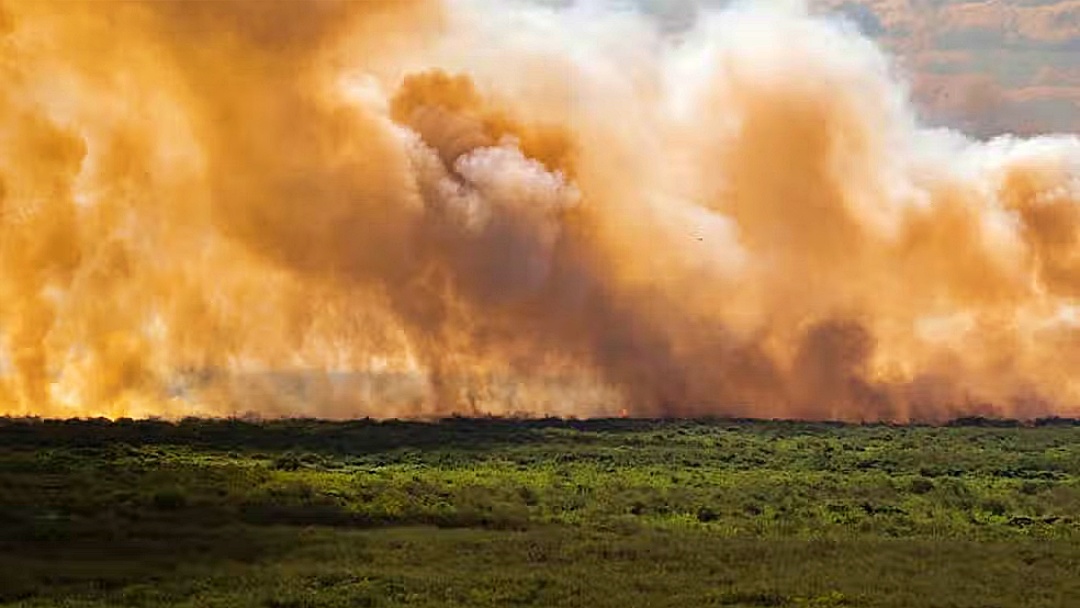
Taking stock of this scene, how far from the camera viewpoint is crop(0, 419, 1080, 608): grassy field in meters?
43.2

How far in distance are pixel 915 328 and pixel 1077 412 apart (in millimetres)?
17758

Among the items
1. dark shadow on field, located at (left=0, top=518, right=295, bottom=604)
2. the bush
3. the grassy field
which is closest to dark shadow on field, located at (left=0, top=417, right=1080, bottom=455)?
the grassy field

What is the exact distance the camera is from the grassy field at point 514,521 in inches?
1702

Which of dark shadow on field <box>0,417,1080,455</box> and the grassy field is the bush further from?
dark shadow on field <box>0,417,1080,455</box>

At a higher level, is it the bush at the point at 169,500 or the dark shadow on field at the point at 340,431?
the dark shadow on field at the point at 340,431

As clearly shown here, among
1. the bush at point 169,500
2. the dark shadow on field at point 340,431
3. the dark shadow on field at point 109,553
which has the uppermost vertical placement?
the dark shadow on field at point 340,431

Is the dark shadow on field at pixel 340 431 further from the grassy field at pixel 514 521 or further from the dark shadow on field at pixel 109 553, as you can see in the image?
the dark shadow on field at pixel 109 553

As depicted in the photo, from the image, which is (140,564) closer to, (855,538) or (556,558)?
(556,558)

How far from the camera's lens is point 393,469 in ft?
246

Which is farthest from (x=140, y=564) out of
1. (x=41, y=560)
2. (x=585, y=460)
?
(x=585, y=460)

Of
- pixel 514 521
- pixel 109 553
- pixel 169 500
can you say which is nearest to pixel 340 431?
pixel 169 500

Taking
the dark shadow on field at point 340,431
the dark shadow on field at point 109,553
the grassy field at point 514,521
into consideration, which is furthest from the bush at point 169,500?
the dark shadow on field at point 340,431

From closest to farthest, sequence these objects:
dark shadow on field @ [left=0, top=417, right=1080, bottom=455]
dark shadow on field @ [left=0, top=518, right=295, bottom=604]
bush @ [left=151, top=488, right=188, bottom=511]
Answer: dark shadow on field @ [left=0, top=518, right=295, bottom=604] < bush @ [left=151, top=488, right=188, bottom=511] < dark shadow on field @ [left=0, top=417, right=1080, bottom=455]

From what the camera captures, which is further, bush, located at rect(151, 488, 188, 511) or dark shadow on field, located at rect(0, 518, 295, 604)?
bush, located at rect(151, 488, 188, 511)
